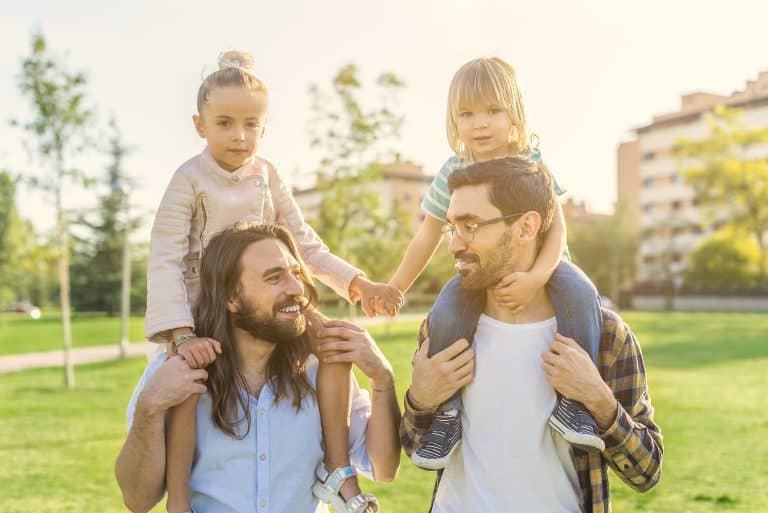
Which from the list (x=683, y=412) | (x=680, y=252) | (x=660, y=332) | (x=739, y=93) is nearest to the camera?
(x=683, y=412)

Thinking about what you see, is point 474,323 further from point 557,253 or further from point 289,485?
point 289,485

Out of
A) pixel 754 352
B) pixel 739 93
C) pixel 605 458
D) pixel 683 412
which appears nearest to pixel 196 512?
pixel 605 458

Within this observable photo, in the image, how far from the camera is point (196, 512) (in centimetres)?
315

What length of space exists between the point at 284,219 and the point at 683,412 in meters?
9.96

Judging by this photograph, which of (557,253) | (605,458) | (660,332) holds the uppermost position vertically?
(557,253)

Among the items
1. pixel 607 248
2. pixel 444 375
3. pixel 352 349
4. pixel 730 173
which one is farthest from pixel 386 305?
pixel 607 248

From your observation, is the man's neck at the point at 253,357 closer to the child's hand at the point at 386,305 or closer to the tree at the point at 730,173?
the child's hand at the point at 386,305

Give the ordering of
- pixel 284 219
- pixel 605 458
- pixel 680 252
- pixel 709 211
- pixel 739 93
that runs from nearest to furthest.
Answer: pixel 605 458 → pixel 284 219 → pixel 709 211 → pixel 739 93 → pixel 680 252

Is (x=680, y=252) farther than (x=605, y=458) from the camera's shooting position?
Yes

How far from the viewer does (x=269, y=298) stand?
3.12 meters

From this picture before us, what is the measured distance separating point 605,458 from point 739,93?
6713 cm

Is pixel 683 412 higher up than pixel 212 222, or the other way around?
pixel 212 222

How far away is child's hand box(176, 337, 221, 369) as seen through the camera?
10.2 ft

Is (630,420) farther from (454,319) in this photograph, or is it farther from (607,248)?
(607,248)
